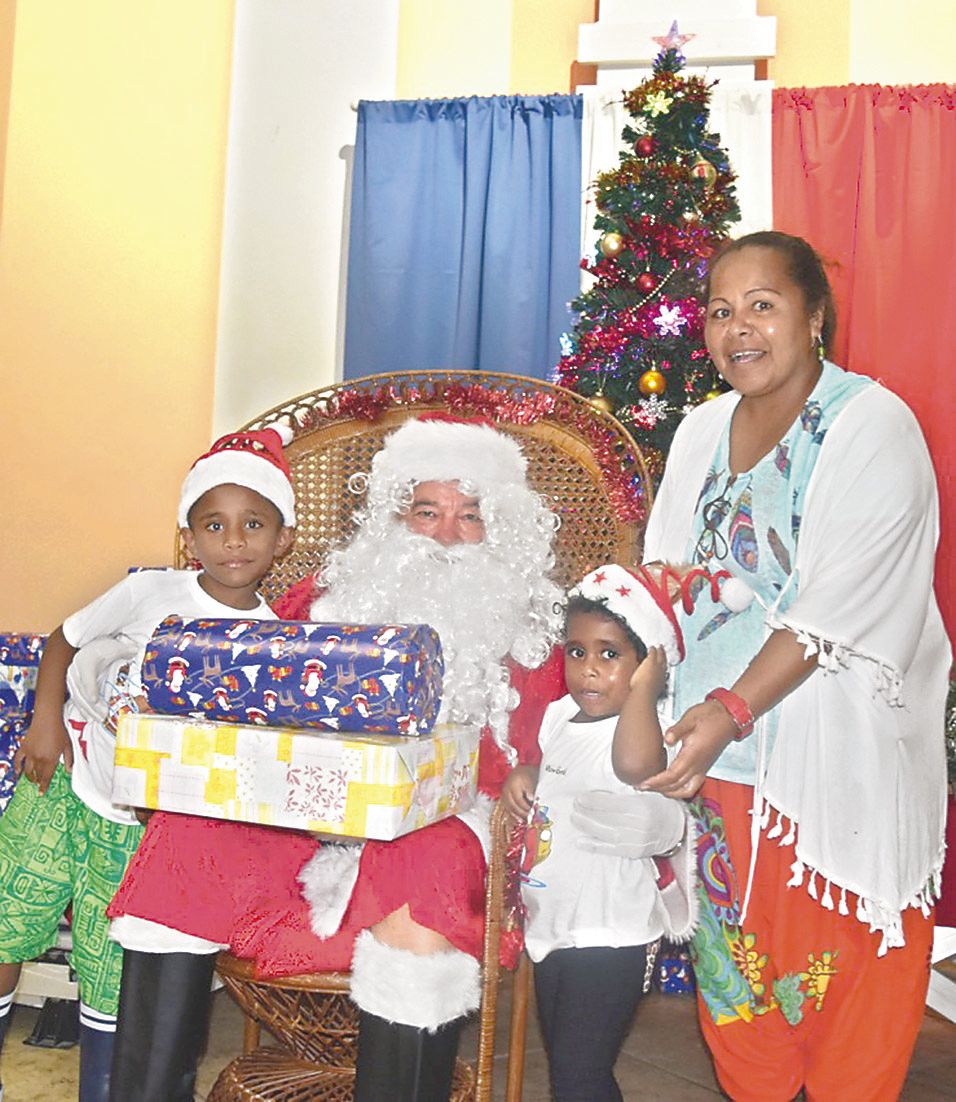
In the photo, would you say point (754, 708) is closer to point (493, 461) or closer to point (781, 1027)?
point (781, 1027)

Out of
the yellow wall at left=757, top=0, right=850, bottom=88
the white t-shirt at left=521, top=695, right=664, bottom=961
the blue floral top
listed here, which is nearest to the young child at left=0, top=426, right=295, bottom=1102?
the white t-shirt at left=521, top=695, right=664, bottom=961

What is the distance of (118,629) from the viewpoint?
214 cm

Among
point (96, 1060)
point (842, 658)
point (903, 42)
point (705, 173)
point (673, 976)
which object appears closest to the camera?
point (842, 658)

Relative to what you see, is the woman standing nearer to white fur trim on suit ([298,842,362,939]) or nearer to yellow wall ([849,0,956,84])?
white fur trim on suit ([298,842,362,939])

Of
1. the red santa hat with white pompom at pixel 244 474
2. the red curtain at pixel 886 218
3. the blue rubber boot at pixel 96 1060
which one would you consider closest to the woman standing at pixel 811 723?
the red santa hat with white pompom at pixel 244 474

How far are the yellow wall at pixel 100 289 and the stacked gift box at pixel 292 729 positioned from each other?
1.89m

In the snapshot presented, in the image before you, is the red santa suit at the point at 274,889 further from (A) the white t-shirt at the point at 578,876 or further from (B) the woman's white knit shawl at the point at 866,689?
(B) the woman's white knit shawl at the point at 866,689

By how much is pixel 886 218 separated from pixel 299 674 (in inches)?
124

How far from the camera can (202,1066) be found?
250 centimetres

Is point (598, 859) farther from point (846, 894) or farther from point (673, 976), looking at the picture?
point (673, 976)

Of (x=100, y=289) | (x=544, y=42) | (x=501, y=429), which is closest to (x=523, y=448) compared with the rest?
(x=501, y=429)

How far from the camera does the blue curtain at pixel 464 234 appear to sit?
415cm

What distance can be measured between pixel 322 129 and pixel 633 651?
329 centimetres

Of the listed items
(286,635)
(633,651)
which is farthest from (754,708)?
(286,635)
